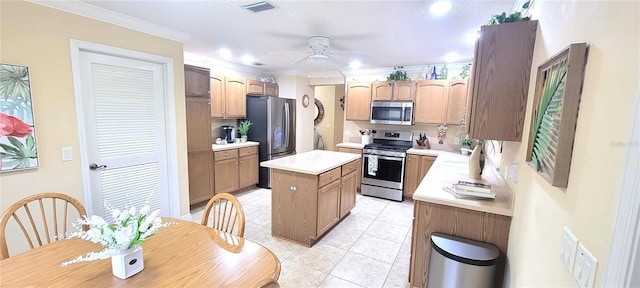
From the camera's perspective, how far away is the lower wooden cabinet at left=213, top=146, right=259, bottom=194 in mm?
4164

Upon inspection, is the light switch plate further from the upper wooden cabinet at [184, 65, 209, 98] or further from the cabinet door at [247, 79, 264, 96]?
the cabinet door at [247, 79, 264, 96]

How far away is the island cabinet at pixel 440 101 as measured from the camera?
420 centimetres

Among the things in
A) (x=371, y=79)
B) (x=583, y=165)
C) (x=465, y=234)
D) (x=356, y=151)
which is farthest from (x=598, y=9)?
(x=371, y=79)

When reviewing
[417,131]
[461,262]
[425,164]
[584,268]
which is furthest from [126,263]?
[417,131]

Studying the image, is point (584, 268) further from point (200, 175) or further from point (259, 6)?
point (200, 175)

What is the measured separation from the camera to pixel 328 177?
2.93 m

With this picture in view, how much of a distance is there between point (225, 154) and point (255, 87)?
154 centimetres

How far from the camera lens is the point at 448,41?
122 inches

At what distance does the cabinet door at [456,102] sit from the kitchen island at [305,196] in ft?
7.27

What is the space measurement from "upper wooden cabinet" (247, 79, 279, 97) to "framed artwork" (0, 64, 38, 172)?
3.13 m

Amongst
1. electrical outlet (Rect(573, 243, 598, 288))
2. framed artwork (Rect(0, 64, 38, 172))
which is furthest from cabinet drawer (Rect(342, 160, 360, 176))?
framed artwork (Rect(0, 64, 38, 172))

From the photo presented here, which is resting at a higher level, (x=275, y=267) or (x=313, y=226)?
(x=275, y=267)

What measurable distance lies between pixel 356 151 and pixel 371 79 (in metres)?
1.52

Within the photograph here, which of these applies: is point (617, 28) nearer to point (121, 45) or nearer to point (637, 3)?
point (637, 3)
